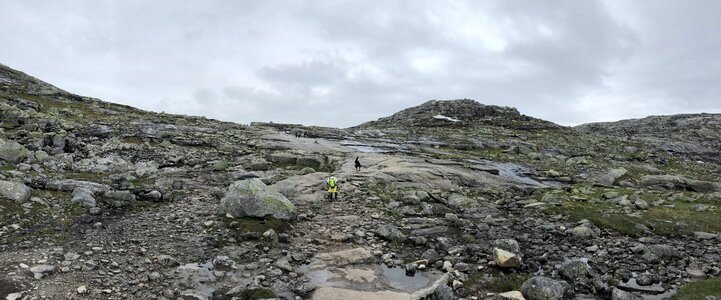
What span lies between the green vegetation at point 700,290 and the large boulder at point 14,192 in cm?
2657

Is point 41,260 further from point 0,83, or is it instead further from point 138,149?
point 0,83

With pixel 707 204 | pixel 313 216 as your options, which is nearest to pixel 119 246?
pixel 313 216

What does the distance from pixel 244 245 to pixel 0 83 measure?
→ 4452 inches

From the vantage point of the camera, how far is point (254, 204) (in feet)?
71.8

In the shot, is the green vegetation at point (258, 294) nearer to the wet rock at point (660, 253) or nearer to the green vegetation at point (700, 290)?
the green vegetation at point (700, 290)

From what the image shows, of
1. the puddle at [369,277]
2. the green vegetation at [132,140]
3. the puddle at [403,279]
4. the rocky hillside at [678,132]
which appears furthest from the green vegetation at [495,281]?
the rocky hillside at [678,132]

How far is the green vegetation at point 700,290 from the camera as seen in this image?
1415cm

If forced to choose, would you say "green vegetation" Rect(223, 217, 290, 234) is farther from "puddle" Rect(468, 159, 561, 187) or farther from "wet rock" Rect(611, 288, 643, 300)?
"puddle" Rect(468, 159, 561, 187)

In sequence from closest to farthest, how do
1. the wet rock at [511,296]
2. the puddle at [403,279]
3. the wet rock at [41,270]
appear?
1. the wet rock at [41,270]
2. the wet rock at [511,296]
3. the puddle at [403,279]

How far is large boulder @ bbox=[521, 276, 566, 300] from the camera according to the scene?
551 inches

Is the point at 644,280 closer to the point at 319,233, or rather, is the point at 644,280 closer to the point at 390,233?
the point at 390,233

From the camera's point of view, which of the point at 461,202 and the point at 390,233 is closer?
the point at 390,233

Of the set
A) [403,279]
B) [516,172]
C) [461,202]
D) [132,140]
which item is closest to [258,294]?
[403,279]

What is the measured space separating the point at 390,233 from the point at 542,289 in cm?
811
